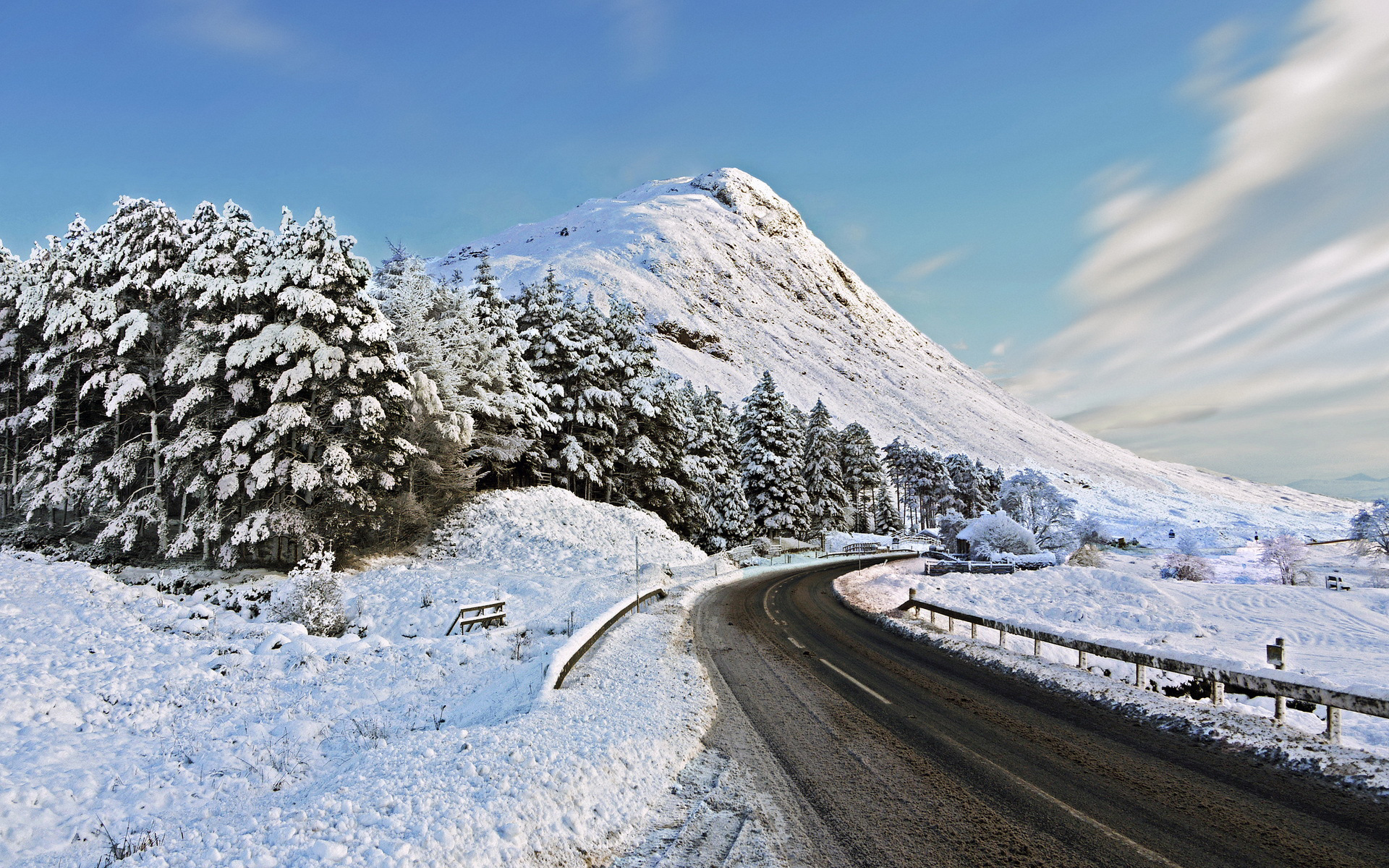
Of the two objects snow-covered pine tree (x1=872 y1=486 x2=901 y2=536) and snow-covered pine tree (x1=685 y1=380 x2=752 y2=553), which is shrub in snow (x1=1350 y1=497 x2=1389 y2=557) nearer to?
snow-covered pine tree (x1=872 y1=486 x2=901 y2=536)

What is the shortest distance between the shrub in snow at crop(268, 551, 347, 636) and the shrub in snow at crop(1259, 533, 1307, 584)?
193ft

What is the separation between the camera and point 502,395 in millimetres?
32531

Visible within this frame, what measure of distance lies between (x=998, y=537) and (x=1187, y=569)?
40.6 feet

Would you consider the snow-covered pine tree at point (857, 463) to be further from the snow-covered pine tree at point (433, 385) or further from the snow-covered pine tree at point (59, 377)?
the snow-covered pine tree at point (59, 377)

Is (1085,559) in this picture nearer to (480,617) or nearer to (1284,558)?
(1284,558)

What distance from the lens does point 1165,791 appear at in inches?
262

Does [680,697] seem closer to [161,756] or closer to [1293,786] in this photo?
[161,756]

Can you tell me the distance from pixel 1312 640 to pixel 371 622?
30.4m

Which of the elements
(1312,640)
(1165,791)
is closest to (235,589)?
(1165,791)

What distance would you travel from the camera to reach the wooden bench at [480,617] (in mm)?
15836

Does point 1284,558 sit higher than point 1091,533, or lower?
lower

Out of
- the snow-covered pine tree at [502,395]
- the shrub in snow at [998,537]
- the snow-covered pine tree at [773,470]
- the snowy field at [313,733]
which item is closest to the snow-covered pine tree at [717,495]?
the snow-covered pine tree at [773,470]

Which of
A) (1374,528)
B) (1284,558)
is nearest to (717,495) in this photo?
(1284,558)

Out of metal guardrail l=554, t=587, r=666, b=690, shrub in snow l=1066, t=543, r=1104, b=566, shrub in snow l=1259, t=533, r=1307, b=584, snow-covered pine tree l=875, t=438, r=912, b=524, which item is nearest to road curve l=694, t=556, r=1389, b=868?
metal guardrail l=554, t=587, r=666, b=690
